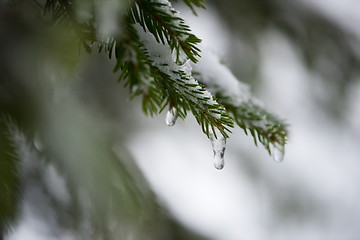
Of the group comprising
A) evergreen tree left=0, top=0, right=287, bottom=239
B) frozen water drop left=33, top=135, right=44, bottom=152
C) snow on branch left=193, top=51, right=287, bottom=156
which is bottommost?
frozen water drop left=33, top=135, right=44, bottom=152

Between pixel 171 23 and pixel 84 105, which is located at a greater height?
pixel 84 105

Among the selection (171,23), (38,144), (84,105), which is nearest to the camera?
(171,23)

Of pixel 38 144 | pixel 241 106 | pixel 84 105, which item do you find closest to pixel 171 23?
pixel 241 106

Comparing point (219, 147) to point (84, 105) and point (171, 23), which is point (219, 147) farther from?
point (84, 105)

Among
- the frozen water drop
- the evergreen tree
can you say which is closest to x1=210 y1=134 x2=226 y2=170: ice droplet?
the evergreen tree

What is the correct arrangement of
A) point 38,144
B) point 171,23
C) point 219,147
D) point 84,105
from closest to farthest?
point 171,23 → point 219,147 → point 38,144 → point 84,105

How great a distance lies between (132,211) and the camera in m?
0.73

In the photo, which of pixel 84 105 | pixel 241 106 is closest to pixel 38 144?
pixel 84 105

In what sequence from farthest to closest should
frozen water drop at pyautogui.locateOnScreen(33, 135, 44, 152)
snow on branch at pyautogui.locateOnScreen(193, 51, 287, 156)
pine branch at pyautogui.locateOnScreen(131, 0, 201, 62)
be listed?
frozen water drop at pyautogui.locateOnScreen(33, 135, 44, 152), snow on branch at pyautogui.locateOnScreen(193, 51, 287, 156), pine branch at pyautogui.locateOnScreen(131, 0, 201, 62)

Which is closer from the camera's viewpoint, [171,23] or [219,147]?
[171,23]

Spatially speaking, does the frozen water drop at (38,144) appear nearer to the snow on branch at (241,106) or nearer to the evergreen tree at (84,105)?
the evergreen tree at (84,105)

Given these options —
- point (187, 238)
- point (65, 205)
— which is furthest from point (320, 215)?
point (65, 205)

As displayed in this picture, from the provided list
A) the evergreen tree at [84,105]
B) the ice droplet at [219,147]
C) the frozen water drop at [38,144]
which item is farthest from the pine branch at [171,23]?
the frozen water drop at [38,144]

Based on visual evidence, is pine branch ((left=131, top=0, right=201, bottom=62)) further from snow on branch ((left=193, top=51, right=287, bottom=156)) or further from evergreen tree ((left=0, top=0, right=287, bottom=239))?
snow on branch ((left=193, top=51, right=287, bottom=156))
